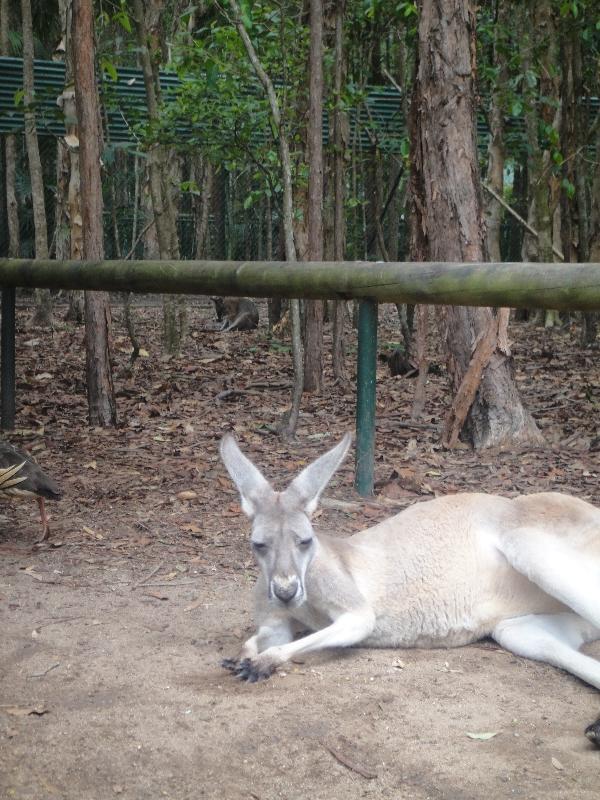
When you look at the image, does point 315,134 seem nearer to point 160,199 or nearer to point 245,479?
point 160,199

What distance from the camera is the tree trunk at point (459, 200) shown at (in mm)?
5926

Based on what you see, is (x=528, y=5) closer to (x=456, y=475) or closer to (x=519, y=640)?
(x=456, y=475)

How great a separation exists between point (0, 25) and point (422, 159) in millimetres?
12201

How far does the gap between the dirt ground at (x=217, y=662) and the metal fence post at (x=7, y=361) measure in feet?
0.76

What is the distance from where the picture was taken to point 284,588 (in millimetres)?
3029

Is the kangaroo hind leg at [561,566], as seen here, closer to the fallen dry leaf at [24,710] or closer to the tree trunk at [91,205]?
the fallen dry leaf at [24,710]

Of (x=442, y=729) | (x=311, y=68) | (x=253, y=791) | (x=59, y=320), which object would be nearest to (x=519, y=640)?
(x=442, y=729)

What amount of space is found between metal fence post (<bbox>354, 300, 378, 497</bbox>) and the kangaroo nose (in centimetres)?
196

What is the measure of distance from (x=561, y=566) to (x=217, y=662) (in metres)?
1.16

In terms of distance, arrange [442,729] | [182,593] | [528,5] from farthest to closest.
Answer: [528,5], [182,593], [442,729]

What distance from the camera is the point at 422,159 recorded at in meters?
6.08

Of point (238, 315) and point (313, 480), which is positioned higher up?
point (313, 480)

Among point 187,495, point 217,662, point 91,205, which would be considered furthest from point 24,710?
point 91,205

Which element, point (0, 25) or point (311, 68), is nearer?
point (311, 68)
